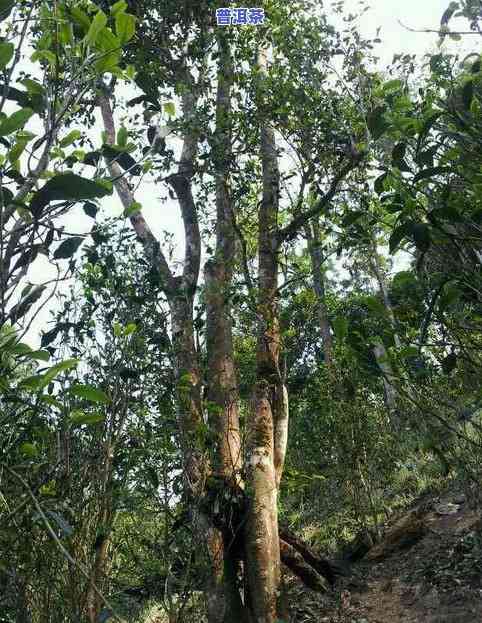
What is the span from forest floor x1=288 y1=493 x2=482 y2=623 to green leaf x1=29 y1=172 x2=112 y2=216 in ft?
13.6

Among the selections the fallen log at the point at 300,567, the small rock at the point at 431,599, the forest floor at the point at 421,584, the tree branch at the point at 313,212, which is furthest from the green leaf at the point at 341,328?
the fallen log at the point at 300,567

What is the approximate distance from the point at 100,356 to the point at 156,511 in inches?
45.3

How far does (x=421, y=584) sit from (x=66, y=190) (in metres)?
5.50

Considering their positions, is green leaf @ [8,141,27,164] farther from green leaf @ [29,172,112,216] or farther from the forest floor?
the forest floor

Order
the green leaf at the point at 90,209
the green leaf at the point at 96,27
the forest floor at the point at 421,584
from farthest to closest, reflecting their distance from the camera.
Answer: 1. the forest floor at the point at 421,584
2. the green leaf at the point at 90,209
3. the green leaf at the point at 96,27

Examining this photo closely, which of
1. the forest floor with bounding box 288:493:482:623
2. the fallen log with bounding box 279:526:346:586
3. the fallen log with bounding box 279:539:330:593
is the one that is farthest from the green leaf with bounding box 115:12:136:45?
the fallen log with bounding box 279:526:346:586

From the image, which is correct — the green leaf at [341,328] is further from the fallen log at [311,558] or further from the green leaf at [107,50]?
the fallen log at [311,558]

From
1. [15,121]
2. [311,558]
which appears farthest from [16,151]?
[311,558]

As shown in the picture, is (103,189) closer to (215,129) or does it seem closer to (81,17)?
(81,17)

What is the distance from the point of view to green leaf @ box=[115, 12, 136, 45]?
138cm

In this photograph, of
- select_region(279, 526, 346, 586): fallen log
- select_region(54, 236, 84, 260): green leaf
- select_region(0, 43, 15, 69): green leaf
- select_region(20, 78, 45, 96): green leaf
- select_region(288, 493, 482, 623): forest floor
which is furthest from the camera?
select_region(279, 526, 346, 586): fallen log

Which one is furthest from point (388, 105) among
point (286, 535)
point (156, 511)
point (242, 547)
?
point (286, 535)

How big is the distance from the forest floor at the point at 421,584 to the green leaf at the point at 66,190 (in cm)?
414

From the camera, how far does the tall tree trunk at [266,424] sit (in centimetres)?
487
